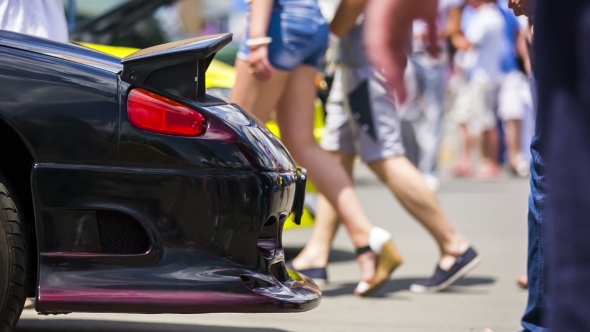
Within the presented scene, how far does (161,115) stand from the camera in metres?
2.86

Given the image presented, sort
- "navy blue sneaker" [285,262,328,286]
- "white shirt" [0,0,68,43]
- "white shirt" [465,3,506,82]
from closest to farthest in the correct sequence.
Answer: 1. "white shirt" [0,0,68,43]
2. "navy blue sneaker" [285,262,328,286]
3. "white shirt" [465,3,506,82]

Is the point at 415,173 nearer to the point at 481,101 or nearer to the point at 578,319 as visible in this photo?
the point at 578,319

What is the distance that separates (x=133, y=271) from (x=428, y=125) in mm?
7478

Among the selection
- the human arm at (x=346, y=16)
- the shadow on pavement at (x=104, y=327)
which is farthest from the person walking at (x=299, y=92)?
the shadow on pavement at (x=104, y=327)

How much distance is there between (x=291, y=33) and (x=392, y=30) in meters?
0.57

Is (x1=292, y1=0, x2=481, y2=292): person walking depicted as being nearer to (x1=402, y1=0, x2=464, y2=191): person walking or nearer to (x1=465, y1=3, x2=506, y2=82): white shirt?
(x1=402, y1=0, x2=464, y2=191): person walking

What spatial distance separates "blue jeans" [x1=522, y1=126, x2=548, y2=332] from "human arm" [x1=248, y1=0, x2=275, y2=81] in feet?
4.72

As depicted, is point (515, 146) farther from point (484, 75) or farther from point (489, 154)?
point (484, 75)

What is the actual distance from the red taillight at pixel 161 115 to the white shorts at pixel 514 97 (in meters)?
9.09

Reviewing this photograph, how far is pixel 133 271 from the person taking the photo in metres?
2.82

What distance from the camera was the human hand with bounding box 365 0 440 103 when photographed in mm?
4586

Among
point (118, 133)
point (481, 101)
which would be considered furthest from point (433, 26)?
point (481, 101)

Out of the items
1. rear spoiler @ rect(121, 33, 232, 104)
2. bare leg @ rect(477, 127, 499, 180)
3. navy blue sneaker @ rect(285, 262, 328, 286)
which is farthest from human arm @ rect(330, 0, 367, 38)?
bare leg @ rect(477, 127, 499, 180)

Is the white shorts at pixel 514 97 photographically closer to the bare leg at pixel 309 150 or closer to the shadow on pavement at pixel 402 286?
the shadow on pavement at pixel 402 286
